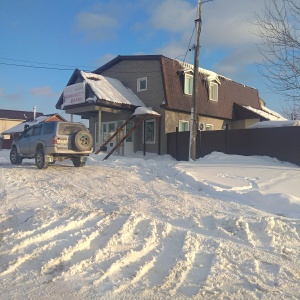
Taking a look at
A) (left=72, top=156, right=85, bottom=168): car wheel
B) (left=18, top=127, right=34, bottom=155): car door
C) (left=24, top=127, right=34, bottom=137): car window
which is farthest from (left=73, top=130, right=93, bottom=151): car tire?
(left=24, top=127, right=34, bottom=137): car window

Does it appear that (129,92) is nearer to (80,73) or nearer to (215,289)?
(80,73)

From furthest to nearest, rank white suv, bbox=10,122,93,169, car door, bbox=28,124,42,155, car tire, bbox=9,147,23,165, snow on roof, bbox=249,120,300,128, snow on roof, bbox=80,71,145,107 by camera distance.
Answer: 1. snow on roof, bbox=80,71,145,107
2. car tire, bbox=9,147,23,165
3. snow on roof, bbox=249,120,300,128
4. car door, bbox=28,124,42,155
5. white suv, bbox=10,122,93,169

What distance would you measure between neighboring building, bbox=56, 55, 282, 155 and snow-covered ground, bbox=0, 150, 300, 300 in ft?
38.0

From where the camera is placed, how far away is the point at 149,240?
5.40 meters

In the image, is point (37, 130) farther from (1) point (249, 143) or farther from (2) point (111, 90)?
(1) point (249, 143)

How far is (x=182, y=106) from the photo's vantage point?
21906 millimetres

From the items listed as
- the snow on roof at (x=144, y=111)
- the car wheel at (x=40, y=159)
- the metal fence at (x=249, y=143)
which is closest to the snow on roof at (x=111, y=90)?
the snow on roof at (x=144, y=111)

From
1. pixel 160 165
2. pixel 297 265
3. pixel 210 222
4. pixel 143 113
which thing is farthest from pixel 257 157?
pixel 297 265

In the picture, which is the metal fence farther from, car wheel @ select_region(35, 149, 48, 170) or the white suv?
car wheel @ select_region(35, 149, 48, 170)

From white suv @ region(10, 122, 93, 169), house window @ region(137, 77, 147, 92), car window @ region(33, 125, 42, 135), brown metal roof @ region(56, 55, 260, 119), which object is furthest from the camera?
house window @ region(137, 77, 147, 92)

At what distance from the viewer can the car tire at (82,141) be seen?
1319cm

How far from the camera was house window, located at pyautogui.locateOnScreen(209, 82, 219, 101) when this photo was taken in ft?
81.0

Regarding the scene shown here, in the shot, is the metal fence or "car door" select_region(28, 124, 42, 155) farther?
the metal fence

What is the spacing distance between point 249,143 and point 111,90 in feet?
31.6
